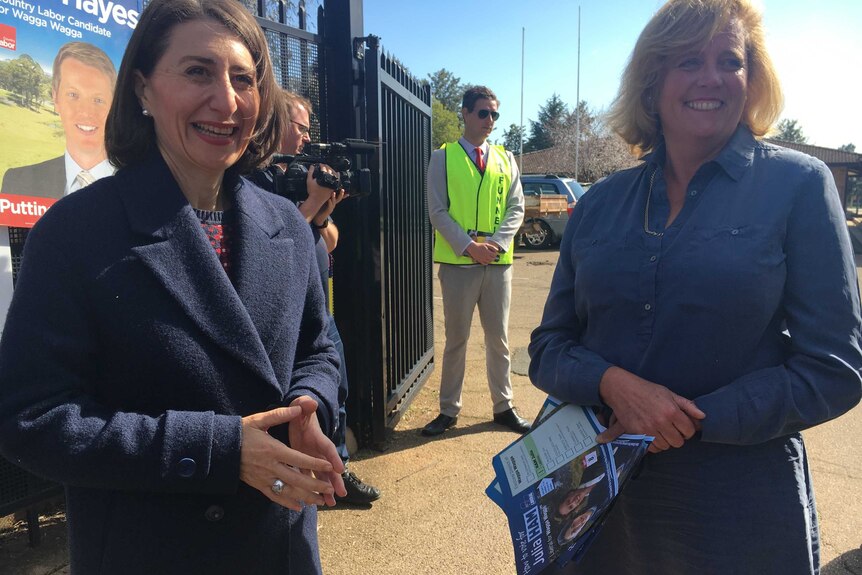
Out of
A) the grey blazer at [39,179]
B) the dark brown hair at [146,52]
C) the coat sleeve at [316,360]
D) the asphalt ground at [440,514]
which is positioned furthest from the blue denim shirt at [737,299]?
the grey blazer at [39,179]

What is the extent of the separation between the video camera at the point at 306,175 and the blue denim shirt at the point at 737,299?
57.0 inches

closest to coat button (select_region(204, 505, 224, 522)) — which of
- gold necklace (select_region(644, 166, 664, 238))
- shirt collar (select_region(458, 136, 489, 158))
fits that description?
gold necklace (select_region(644, 166, 664, 238))

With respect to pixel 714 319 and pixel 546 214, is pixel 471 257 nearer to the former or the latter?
pixel 714 319

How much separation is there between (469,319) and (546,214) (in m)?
12.4

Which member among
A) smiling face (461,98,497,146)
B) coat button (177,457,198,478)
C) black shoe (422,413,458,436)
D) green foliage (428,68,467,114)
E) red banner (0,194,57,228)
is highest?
green foliage (428,68,467,114)

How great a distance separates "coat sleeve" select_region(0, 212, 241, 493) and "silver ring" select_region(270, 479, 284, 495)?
0.08 meters

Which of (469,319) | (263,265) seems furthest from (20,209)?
(469,319)

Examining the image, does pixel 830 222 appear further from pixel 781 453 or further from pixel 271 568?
pixel 271 568

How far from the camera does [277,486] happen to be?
1162 mm

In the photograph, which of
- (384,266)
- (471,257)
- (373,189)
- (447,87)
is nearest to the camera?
(373,189)

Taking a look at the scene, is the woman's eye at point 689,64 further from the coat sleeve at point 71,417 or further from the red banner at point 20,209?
the red banner at point 20,209

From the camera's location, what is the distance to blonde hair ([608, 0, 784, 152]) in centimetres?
161

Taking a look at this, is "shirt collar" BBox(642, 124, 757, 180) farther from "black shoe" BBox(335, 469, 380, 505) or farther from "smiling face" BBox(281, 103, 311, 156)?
"black shoe" BBox(335, 469, 380, 505)

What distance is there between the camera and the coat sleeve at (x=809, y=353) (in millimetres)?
1376
